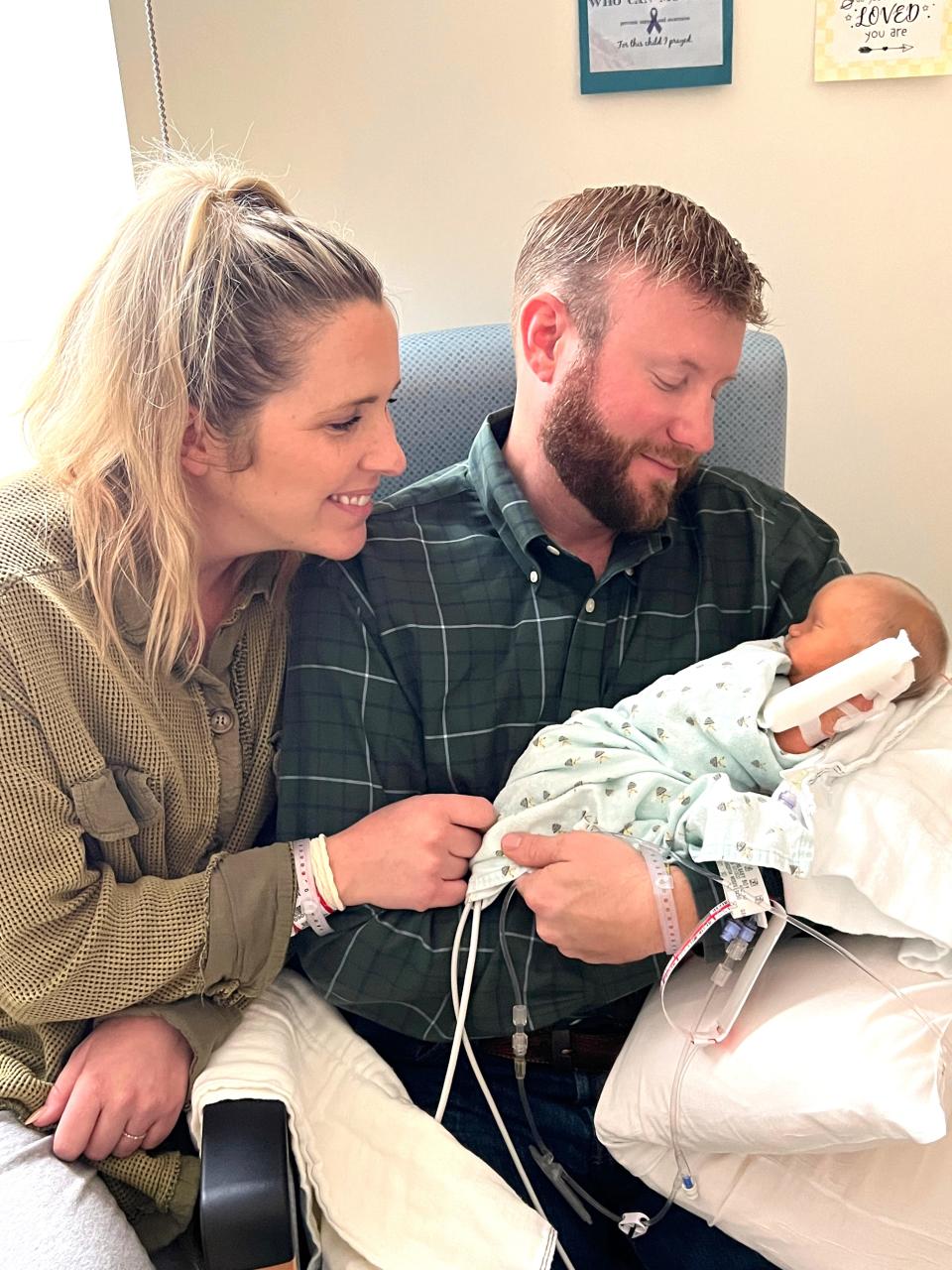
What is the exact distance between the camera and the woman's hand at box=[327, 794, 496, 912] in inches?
48.2

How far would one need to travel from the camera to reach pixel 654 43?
5.79ft

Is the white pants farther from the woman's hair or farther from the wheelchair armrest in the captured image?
the woman's hair

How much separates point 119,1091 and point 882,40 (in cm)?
185

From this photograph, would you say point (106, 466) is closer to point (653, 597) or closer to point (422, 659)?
point (422, 659)

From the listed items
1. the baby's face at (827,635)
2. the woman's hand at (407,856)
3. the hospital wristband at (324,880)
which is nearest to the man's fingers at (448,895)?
the woman's hand at (407,856)

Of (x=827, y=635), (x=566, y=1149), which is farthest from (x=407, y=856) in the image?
(x=827, y=635)

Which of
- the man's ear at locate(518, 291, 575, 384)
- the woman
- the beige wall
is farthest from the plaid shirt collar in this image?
the beige wall

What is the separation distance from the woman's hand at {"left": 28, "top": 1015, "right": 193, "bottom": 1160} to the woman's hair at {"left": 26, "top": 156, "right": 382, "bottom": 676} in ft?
1.29

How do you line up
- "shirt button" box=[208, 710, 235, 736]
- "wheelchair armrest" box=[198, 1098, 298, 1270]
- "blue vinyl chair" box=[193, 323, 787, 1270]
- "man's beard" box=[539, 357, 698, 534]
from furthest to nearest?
1. "blue vinyl chair" box=[193, 323, 787, 1270]
2. "man's beard" box=[539, 357, 698, 534]
3. "shirt button" box=[208, 710, 235, 736]
4. "wheelchair armrest" box=[198, 1098, 298, 1270]

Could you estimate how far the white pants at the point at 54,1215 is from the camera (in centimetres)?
99

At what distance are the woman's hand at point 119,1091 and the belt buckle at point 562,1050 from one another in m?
0.42

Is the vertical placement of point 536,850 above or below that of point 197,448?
below

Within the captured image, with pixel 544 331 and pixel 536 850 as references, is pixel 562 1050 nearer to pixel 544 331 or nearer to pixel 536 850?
pixel 536 850

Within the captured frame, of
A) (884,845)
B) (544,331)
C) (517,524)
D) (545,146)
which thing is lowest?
(884,845)
